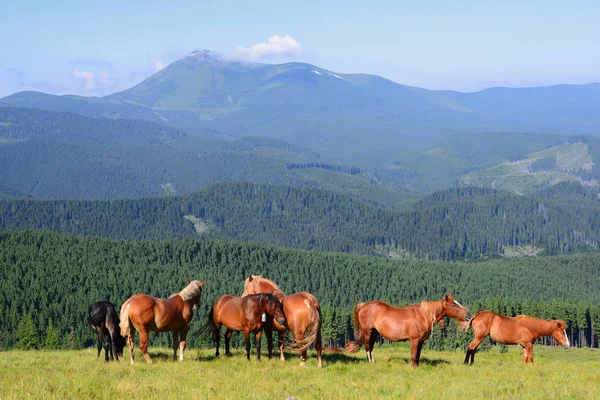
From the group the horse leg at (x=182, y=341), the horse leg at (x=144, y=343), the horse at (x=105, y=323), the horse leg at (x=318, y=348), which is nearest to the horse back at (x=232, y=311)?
the horse leg at (x=182, y=341)

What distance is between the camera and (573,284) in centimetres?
19675

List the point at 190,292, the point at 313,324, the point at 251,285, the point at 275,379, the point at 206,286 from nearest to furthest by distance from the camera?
the point at 275,379 → the point at 313,324 → the point at 190,292 → the point at 251,285 → the point at 206,286

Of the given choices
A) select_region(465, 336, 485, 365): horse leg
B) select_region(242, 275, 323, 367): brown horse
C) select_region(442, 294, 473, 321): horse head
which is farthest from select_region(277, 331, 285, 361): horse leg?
select_region(465, 336, 485, 365): horse leg

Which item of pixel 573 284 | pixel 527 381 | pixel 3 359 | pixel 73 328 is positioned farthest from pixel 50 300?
pixel 573 284

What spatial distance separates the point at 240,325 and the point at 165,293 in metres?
137

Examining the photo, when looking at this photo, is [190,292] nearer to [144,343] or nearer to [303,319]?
[144,343]

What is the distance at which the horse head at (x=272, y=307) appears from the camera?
2748cm

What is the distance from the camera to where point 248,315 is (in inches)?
1126

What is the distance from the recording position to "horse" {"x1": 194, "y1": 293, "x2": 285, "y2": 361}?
27859 mm

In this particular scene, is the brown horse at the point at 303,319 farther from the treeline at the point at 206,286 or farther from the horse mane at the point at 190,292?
the treeline at the point at 206,286

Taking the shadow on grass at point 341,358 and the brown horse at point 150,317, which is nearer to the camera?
the brown horse at point 150,317

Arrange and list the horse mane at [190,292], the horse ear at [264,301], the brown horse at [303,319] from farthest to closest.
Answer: the horse mane at [190,292], the horse ear at [264,301], the brown horse at [303,319]

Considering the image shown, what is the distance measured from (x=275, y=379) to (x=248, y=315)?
21.0 feet

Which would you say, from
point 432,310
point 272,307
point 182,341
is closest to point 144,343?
point 182,341
